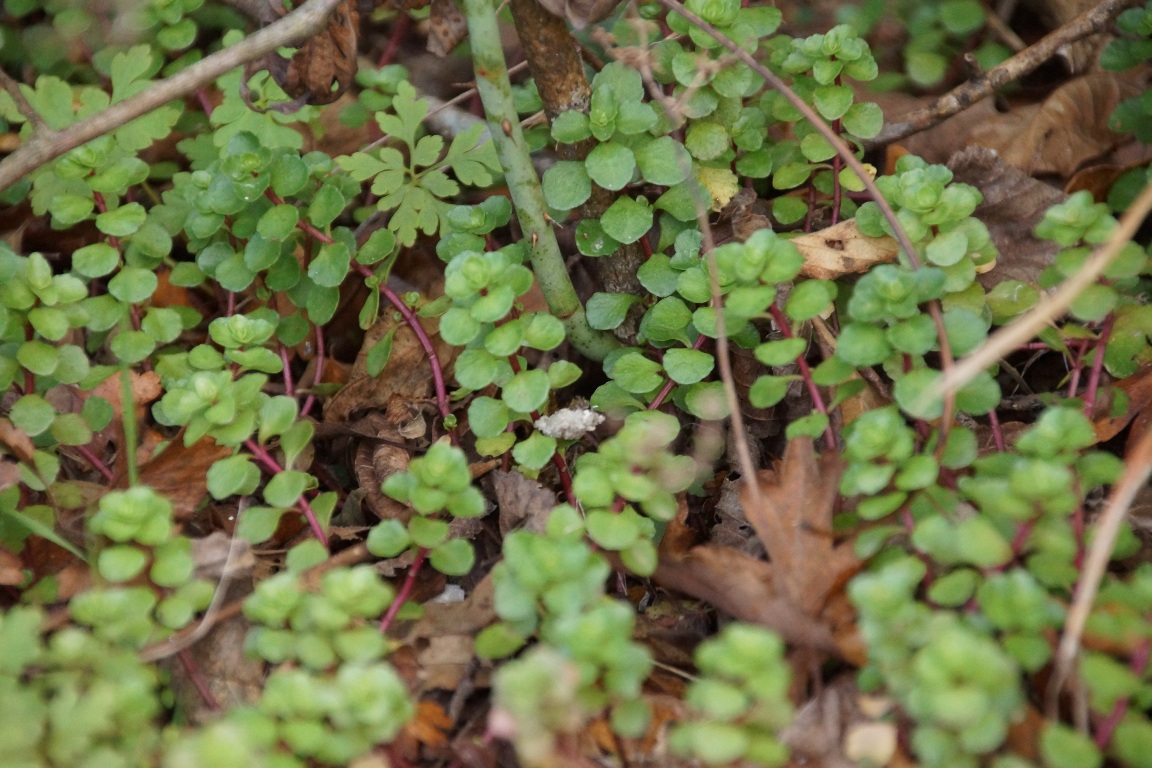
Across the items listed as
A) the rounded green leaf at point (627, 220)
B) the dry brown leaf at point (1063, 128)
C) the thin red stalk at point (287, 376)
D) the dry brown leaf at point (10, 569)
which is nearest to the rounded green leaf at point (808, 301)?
the rounded green leaf at point (627, 220)

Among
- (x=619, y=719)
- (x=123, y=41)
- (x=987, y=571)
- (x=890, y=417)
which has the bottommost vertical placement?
(x=619, y=719)

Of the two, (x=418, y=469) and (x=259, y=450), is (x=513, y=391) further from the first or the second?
(x=259, y=450)

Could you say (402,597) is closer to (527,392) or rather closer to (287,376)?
(527,392)

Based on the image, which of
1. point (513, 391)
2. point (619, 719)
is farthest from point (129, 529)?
point (619, 719)

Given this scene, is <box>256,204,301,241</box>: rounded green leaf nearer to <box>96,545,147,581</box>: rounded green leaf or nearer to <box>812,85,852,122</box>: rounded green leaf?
<box>96,545,147,581</box>: rounded green leaf

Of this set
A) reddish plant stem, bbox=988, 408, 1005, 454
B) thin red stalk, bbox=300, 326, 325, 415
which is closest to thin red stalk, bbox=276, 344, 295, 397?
thin red stalk, bbox=300, 326, 325, 415

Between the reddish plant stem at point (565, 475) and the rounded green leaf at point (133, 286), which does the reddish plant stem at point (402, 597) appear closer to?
the reddish plant stem at point (565, 475)

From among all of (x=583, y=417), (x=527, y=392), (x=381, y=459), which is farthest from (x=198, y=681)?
(x=583, y=417)
